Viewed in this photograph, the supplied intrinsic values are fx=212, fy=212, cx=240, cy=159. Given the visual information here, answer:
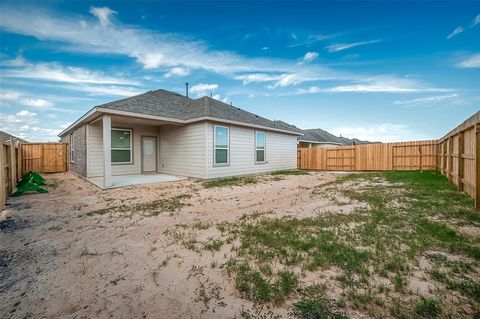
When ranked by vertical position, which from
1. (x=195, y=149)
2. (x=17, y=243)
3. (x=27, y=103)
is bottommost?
(x=17, y=243)

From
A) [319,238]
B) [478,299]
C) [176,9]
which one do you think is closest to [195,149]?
[176,9]

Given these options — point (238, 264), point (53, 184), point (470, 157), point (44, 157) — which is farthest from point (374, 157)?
point (44, 157)

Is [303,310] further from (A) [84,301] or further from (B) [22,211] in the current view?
(B) [22,211]

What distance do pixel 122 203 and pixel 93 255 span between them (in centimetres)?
334

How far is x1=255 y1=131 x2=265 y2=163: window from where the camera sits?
12977 millimetres

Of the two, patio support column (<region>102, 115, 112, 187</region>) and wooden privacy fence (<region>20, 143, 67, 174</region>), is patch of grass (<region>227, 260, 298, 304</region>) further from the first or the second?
wooden privacy fence (<region>20, 143, 67, 174</region>)

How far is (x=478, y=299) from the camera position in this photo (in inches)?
72.7

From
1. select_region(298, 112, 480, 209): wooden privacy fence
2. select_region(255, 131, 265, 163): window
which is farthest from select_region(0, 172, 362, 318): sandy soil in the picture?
select_region(255, 131, 265, 163): window

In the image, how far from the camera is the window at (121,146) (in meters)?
10.9

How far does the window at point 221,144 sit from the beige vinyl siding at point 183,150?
0.69 metres

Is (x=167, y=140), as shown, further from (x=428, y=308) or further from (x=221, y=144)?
(x=428, y=308)

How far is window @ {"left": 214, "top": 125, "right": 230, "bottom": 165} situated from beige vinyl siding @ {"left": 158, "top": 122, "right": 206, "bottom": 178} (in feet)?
2.26

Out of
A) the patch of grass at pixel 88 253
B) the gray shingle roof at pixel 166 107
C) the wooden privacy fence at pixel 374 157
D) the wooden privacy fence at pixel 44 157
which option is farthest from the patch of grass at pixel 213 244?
the wooden privacy fence at pixel 44 157

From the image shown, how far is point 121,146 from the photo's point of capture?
11.1 m
